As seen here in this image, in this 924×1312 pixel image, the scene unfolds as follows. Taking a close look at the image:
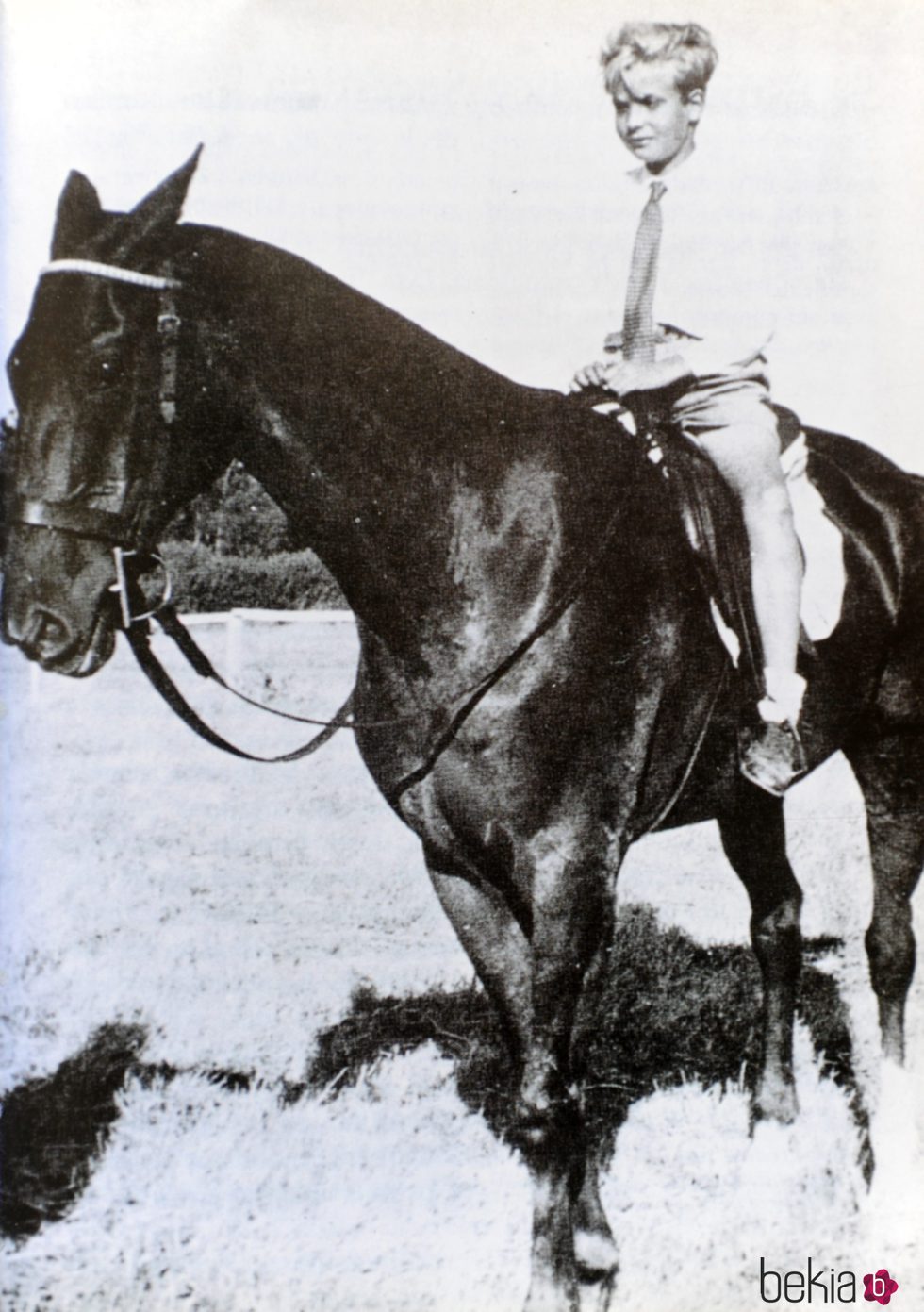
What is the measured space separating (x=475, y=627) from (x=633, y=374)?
37.0 inches

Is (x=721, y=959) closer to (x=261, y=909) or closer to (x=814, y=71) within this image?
(x=261, y=909)

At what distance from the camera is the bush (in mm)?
5207

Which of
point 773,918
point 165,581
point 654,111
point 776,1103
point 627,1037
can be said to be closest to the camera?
point 165,581

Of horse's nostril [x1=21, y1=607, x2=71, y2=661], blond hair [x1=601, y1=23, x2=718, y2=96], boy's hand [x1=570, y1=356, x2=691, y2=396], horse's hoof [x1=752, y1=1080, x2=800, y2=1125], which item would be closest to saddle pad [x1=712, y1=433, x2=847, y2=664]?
boy's hand [x1=570, y1=356, x2=691, y2=396]

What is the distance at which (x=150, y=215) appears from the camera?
2467 mm

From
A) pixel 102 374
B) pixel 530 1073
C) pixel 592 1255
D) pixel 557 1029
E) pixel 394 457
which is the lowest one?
pixel 592 1255

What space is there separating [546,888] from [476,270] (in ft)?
6.46

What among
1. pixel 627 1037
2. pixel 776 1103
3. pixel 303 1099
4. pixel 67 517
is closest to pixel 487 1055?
pixel 627 1037

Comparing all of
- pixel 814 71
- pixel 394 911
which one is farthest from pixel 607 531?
pixel 394 911

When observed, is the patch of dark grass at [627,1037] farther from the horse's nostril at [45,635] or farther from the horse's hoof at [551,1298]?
the horse's nostril at [45,635]

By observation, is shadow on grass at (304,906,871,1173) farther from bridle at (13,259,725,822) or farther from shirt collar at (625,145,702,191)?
shirt collar at (625,145,702,191)

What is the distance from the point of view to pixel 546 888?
8.93 ft

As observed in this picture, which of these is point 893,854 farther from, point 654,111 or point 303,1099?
point 654,111

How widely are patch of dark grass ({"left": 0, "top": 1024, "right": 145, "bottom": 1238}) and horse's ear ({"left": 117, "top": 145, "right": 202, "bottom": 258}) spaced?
2.38 m
